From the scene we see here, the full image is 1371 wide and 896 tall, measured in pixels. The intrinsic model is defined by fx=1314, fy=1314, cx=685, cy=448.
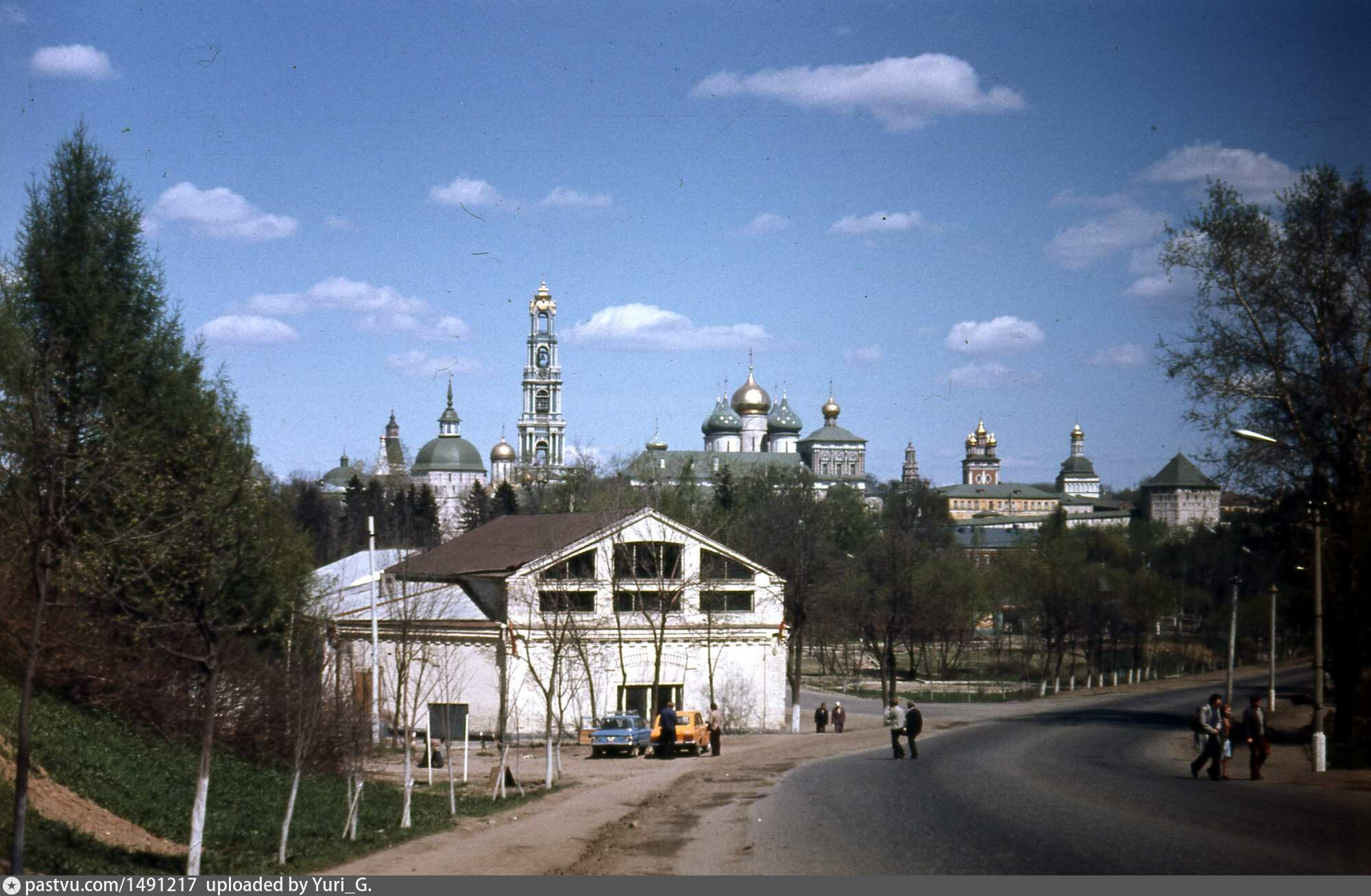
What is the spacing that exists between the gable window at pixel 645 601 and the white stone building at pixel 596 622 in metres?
0.06

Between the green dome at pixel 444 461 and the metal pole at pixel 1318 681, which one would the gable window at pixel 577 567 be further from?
the green dome at pixel 444 461

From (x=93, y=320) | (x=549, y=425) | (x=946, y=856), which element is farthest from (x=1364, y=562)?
(x=549, y=425)

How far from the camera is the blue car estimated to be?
3400 cm

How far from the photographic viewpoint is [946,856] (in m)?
13.0

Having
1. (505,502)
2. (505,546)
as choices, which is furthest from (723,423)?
(505,546)

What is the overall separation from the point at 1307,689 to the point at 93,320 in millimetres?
25264

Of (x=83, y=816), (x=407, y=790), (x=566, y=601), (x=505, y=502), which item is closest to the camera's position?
(x=83, y=816)

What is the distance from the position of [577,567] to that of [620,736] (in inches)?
359

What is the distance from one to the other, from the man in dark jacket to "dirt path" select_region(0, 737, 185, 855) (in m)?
17.4

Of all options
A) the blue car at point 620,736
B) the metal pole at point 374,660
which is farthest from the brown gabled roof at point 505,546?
the blue car at point 620,736

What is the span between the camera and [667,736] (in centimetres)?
3278

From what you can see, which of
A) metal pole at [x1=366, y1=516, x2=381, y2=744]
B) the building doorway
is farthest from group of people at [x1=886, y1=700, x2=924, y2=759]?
the building doorway

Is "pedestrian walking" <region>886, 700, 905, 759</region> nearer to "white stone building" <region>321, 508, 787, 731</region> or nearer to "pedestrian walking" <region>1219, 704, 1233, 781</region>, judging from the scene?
"pedestrian walking" <region>1219, 704, 1233, 781</region>

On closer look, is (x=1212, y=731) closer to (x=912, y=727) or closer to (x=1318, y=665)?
(x=1318, y=665)
